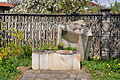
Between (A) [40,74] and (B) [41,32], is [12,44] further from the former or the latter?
(A) [40,74]

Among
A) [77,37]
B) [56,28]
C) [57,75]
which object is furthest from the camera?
[56,28]

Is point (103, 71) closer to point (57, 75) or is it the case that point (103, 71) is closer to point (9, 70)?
point (57, 75)

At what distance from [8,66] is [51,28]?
301 centimetres

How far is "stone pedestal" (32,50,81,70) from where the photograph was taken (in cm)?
525

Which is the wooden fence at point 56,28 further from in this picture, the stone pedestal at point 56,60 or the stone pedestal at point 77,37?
the stone pedestal at point 56,60

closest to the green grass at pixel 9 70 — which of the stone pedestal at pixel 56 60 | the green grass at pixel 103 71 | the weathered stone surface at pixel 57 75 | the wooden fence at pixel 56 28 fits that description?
the weathered stone surface at pixel 57 75

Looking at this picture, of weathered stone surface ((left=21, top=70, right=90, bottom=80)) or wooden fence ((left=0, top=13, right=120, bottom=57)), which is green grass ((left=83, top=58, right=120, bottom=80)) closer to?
weathered stone surface ((left=21, top=70, right=90, bottom=80))

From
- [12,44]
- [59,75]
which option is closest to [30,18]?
[12,44]

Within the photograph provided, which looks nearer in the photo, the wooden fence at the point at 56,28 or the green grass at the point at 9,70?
the green grass at the point at 9,70

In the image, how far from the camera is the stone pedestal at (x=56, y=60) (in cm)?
525

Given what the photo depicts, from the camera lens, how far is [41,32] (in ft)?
26.1

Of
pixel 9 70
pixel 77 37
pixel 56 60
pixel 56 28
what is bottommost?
pixel 9 70

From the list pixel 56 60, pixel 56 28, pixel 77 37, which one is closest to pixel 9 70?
pixel 56 60

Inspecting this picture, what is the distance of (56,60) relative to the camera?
527cm
